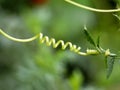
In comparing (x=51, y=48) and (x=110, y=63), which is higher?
(x=110, y=63)

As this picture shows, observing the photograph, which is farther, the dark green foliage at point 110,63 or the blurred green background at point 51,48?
the blurred green background at point 51,48

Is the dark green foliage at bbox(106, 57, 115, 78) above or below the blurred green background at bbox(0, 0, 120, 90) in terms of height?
above

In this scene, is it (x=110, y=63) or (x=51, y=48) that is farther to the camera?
(x=51, y=48)

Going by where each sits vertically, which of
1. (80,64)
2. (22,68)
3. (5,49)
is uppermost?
(22,68)

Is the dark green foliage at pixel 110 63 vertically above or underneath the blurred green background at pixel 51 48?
above

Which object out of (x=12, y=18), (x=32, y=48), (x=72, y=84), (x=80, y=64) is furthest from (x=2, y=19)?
(x=72, y=84)

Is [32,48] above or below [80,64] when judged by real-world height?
above

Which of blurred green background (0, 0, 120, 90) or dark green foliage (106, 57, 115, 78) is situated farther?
blurred green background (0, 0, 120, 90)

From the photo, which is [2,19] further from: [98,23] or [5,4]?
[98,23]
